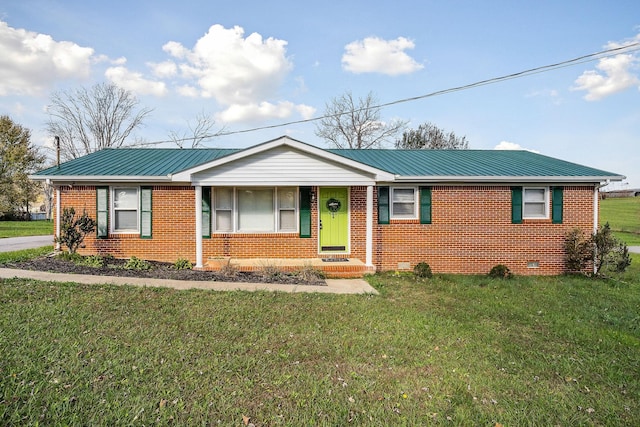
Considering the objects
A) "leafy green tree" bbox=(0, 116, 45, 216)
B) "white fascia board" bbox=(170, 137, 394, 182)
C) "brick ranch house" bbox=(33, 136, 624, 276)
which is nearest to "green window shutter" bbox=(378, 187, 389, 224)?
"brick ranch house" bbox=(33, 136, 624, 276)

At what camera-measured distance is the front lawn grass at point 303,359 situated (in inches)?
122

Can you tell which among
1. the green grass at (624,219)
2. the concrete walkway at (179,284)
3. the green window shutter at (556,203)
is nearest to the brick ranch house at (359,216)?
the green window shutter at (556,203)

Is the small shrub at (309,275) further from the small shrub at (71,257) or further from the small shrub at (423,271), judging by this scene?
the small shrub at (71,257)

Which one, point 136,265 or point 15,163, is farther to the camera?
point 15,163

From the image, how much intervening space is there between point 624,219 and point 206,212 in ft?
122

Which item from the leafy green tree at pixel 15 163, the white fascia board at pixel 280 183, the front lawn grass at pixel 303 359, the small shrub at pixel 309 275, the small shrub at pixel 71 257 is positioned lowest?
the front lawn grass at pixel 303 359

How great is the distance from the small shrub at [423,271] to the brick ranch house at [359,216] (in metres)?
0.65

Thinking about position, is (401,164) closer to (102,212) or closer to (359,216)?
(359,216)

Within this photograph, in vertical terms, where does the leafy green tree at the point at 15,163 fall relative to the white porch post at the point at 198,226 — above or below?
above

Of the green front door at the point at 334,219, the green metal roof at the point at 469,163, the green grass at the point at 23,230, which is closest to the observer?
the green metal roof at the point at 469,163

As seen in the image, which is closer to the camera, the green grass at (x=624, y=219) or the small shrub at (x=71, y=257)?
the small shrub at (x=71, y=257)

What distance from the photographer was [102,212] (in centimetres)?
990

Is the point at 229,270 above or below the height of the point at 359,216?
below

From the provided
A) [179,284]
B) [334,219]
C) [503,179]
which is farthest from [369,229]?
[179,284]
